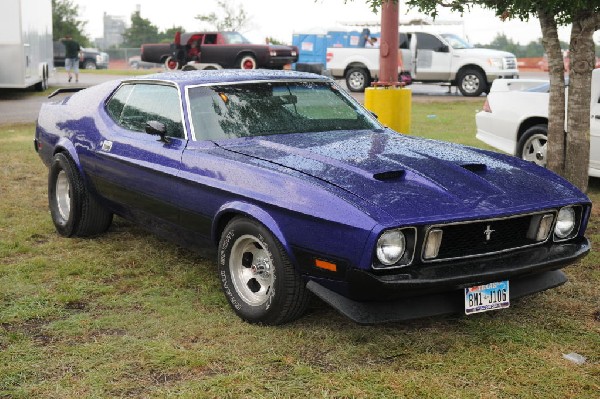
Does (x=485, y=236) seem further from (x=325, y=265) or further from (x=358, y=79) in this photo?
(x=358, y=79)

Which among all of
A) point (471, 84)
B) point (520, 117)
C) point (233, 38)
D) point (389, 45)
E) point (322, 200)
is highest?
point (233, 38)

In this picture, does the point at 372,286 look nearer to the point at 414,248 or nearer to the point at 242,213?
the point at 414,248

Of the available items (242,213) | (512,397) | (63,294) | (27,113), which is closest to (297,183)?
(242,213)

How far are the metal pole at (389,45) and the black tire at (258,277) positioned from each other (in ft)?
18.2

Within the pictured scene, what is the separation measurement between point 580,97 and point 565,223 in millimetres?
3312

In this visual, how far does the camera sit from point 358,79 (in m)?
24.0

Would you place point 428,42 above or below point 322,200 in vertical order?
above

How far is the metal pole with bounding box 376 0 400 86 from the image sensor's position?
9648mm

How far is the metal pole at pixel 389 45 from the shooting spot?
380 inches

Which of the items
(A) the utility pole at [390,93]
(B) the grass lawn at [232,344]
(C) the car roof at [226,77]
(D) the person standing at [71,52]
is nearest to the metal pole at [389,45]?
(A) the utility pole at [390,93]

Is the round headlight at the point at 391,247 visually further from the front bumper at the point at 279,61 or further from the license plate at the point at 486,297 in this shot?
the front bumper at the point at 279,61

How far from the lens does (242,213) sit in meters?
4.28

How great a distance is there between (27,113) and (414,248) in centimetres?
1429

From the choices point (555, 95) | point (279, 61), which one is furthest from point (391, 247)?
point (279, 61)
